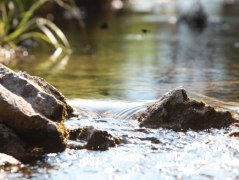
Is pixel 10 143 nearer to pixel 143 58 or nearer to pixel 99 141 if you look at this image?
pixel 99 141

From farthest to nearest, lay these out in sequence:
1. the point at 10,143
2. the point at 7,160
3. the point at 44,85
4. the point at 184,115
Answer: the point at 44,85 → the point at 184,115 → the point at 10,143 → the point at 7,160

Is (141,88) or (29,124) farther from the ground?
(141,88)

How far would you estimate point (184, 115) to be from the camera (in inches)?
241

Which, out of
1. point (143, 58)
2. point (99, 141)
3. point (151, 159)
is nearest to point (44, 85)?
point (99, 141)

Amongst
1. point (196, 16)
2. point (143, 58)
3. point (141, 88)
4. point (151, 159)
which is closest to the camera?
point (151, 159)

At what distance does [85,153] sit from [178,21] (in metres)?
16.8

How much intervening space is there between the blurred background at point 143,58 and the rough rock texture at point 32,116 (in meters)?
2.12

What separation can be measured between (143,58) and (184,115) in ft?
21.5

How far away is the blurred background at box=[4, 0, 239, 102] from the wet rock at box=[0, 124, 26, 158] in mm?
2642

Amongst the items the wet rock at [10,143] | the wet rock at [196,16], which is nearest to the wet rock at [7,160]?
the wet rock at [10,143]

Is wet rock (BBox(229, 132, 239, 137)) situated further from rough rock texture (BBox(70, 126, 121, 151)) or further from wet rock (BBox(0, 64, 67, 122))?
wet rock (BBox(0, 64, 67, 122))

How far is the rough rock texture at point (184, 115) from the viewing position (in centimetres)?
607

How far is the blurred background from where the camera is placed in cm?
879

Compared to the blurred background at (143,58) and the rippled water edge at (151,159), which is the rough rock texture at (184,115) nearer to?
the rippled water edge at (151,159)
